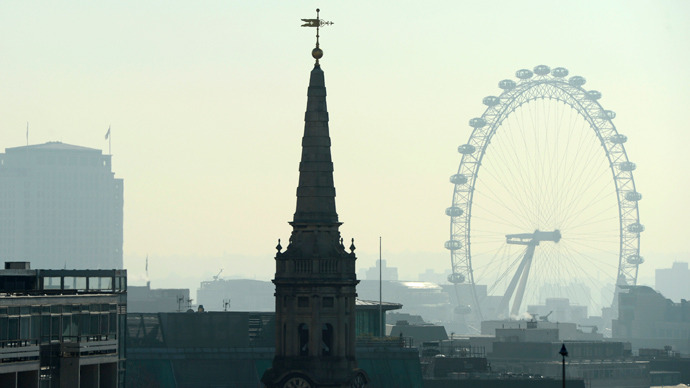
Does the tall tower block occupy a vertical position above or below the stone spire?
below

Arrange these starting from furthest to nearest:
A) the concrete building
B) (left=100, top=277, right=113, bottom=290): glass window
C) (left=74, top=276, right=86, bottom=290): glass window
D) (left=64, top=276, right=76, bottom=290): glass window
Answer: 1. (left=100, top=277, right=113, bottom=290): glass window
2. (left=74, top=276, right=86, bottom=290): glass window
3. (left=64, top=276, right=76, bottom=290): glass window
4. the concrete building

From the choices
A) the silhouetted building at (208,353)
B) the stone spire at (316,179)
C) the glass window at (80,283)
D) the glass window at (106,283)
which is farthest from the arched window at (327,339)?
the silhouetted building at (208,353)

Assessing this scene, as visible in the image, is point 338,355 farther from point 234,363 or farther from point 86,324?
point 234,363

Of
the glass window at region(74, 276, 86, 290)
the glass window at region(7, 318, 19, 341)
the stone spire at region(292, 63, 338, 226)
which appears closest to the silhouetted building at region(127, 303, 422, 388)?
the glass window at region(74, 276, 86, 290)

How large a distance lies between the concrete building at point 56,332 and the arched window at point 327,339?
1364 cm

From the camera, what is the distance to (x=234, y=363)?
641 ft

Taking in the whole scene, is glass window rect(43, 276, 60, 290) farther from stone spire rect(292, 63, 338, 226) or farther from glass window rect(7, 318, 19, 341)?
glass window rect(7, 318, 19, 341)

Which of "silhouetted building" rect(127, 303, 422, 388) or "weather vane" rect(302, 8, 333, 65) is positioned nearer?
"weather vane" rect(302, 8, 333, 65)

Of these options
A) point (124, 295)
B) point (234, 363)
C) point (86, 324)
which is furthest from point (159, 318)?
point (86, 324)

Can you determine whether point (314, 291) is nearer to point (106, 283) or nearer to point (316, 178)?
point (316, 178)

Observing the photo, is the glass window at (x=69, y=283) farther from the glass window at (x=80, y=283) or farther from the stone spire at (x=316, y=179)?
the stone spire at (x=316, y=179)

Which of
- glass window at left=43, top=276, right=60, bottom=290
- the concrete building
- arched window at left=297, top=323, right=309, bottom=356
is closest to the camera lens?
the concrete building

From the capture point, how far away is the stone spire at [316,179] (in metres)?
146

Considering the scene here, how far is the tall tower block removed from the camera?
145m
